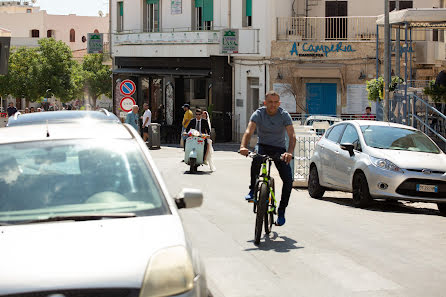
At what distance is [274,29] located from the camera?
1561 inches

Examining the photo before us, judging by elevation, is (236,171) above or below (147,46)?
below

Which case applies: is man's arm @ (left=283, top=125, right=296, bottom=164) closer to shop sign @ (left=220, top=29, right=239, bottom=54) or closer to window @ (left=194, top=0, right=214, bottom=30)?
shop sign @ (left=220, top=29, right=239, bottom=54)

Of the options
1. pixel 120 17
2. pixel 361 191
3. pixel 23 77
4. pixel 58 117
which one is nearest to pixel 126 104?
pixel 361 191

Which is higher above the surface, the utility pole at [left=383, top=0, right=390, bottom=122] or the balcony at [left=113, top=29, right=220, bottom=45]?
the balcony at [left=113, top=29, right=220, bottom=45]

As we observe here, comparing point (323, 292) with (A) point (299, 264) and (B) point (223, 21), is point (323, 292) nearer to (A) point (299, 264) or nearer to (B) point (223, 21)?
(A) point (299, 264)

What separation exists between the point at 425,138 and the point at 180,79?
104 feet

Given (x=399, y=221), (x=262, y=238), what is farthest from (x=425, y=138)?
(x=262, y=238)

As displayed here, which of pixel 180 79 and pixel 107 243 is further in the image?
pixel 180 79

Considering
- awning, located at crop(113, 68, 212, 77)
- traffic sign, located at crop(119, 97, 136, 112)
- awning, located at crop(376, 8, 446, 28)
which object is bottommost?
traffic sign, located at crop(119, 97, 136, 112)

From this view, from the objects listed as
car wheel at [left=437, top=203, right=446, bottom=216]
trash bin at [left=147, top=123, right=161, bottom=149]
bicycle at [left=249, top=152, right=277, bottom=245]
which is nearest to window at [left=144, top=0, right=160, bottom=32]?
trash bin at [left=147, top=123, right=161, bottom=149]

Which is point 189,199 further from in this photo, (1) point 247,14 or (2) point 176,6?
(2) point 176,6

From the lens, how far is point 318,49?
3869 centimetres

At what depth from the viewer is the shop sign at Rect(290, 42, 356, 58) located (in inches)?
1502

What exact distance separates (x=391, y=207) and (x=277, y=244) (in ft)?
18.3
